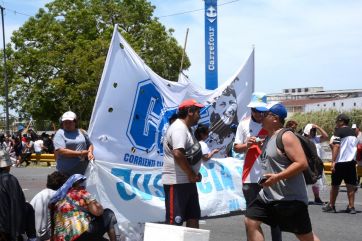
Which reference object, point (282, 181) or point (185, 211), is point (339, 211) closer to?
point (185, 211)

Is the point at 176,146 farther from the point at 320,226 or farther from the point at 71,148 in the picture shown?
the point at 320,226

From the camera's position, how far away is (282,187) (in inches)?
186

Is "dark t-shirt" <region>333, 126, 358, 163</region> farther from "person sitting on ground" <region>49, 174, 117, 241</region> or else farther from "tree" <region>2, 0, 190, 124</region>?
"tree" <region>2, 0, 190, 124</region>

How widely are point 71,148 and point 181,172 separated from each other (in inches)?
63.1

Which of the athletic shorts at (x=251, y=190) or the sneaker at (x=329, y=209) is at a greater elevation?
the athletic shorts at (x=251, y=190)

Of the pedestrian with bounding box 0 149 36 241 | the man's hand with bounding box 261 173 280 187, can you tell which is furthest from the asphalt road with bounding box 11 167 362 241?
the pedestrian with bounding box 0 149 36 241

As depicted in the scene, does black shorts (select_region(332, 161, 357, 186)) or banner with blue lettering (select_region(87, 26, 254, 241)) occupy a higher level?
banner with blue lettering (select_region(87, 26, 254, 241))

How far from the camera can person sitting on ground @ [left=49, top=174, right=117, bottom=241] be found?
17.6ft

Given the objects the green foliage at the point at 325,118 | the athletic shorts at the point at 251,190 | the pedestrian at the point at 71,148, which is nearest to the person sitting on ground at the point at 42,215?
the pedestrian at the point at 71,148

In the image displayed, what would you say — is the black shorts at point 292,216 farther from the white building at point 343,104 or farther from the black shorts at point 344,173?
the white building at point 343,104

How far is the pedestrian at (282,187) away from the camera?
460 cm

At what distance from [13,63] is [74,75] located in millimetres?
4832

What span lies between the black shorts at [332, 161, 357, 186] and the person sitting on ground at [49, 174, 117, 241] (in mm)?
5082

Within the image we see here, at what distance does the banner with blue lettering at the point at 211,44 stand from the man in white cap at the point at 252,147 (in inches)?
398
